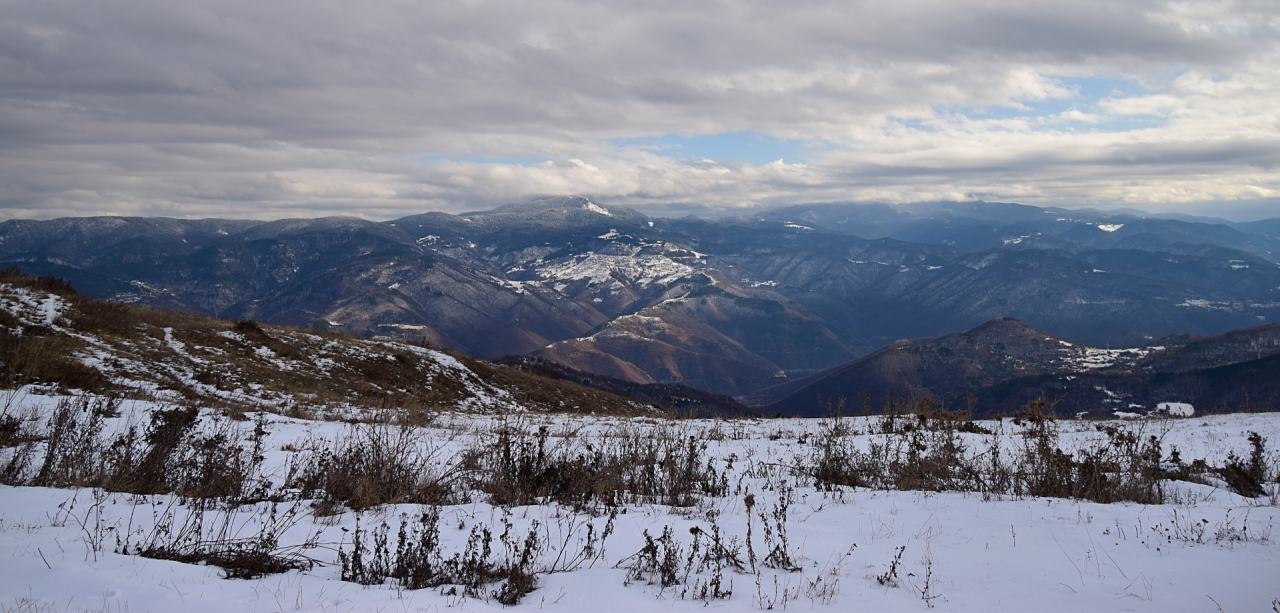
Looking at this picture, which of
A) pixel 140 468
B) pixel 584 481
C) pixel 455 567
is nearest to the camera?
pixel 455 567

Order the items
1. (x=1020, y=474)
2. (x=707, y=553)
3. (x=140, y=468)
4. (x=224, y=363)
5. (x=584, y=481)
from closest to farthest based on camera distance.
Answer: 1. (x=707, y=553)
2. (x=140, y=468)
3. (x=584, y=481)
4. (x=1020, y=474)
5. (x=224, y=363)

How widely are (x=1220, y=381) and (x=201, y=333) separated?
184963 millimetres

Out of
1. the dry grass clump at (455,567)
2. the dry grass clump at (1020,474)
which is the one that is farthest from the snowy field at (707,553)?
the dry grass clump at (1020,474)

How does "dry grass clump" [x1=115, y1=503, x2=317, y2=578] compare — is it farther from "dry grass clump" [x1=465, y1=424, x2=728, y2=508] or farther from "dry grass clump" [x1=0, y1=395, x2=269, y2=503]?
"dry grass clump" [x1=465, y1=424, x2=728, y2=508]

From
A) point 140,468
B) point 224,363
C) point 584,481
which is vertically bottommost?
point 224,363

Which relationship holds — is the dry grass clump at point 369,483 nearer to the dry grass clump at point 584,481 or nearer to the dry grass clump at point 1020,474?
the dry grass clump at point 584,481

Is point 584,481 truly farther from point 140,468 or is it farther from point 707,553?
point 140,468

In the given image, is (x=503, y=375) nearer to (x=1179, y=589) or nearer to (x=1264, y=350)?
(x=1179, y=589)

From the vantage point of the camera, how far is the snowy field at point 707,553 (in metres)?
4.05

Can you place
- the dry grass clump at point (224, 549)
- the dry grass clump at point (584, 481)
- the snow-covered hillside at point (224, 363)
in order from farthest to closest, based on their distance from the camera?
the snow-covered hillside at point (224, 363), the dry grass clump at point (584, 481), the dry grass clump at point (224, 549)

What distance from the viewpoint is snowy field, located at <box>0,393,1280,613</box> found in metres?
4.05

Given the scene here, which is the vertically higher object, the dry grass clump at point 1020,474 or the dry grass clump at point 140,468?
the dry grass clump at point 140,468

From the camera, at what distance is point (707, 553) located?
16.2 ft

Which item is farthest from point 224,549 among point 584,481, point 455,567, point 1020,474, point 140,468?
point 1020,474
